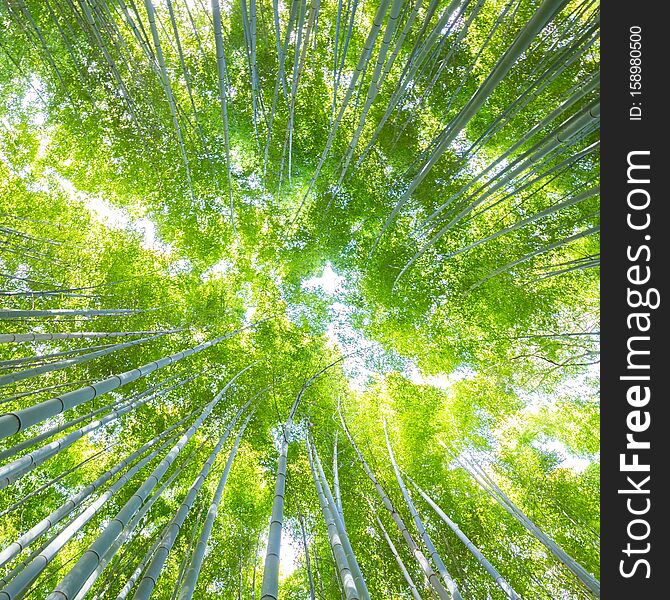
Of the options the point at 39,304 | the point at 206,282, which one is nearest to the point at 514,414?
the point at 206,282

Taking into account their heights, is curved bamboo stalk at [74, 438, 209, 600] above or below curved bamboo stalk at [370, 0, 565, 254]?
below

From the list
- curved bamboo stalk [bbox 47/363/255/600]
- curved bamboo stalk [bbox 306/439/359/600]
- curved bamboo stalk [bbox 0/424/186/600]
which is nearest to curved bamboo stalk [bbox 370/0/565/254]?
curved bamboo stalk [bbox 306/439/359/600]

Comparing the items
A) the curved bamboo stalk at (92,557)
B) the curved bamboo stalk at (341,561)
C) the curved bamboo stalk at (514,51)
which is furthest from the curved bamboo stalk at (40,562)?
the curved bamboo stalk at (514,51)

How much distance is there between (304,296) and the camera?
643 centimetres

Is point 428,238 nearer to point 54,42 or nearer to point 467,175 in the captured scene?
point 467,175

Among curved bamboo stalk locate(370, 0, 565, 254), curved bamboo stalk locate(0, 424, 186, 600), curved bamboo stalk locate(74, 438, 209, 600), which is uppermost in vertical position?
curved bamboo stalk locate(370, 0, 565, 254)

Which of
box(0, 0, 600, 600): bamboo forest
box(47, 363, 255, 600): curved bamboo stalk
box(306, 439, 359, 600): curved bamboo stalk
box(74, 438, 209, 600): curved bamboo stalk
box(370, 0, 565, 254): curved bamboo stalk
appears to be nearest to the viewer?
box(47, 363, 255, 600): curved bamboo stalk

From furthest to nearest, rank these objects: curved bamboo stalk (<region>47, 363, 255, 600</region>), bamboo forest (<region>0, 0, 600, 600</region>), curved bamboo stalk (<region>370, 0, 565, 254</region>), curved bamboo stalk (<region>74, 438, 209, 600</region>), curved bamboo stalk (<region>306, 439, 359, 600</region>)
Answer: bamboo forest (<region>0, 0, 600, 600</region>) → curved bamboo stalk (<region>74, 438, 209, 600</region>) → curved bamboo stalk (<region>306, 439, 359, 600</region>) → curved bamboo stalk (<region>370, 0, 565, 254</region>) → curved bamboo stalk (<region>47, 363, 255, 600</region>)

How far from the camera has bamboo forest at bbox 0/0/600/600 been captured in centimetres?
523

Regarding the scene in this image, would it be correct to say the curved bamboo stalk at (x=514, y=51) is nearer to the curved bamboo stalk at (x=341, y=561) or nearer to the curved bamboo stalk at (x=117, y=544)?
the curved bamboo stalk at (x=341, y=561)

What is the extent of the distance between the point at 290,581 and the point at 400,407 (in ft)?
10.6

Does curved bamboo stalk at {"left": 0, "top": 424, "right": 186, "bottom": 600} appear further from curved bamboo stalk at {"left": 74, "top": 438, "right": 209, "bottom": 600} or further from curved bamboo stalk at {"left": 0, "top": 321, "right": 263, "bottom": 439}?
curved bamboo stalk at {"left": 0, "top": 321, "right": 263, "bottom": 439}

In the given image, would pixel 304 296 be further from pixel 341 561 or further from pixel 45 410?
pixel 45 410

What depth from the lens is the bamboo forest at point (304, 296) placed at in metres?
5.23
